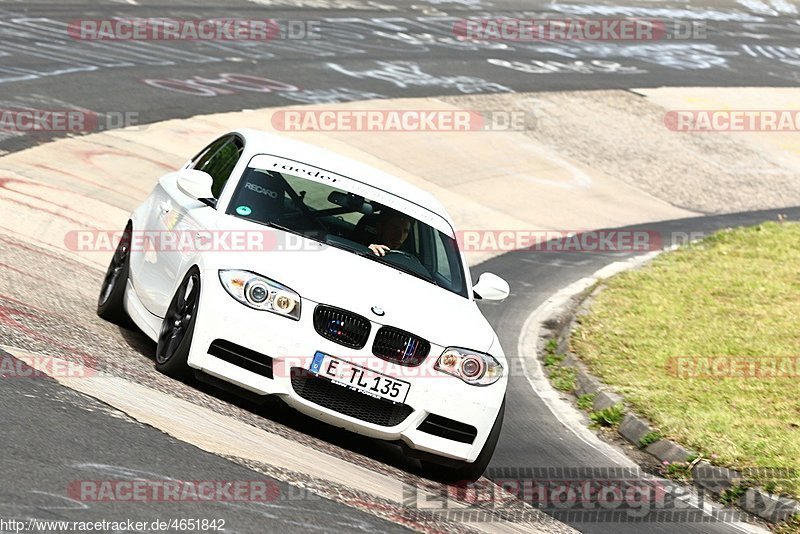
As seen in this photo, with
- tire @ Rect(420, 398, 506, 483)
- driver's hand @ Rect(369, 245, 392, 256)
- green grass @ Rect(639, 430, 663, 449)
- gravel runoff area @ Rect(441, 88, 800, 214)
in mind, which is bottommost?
gravel runoff area @ Rect(441, 88, 800, 214)

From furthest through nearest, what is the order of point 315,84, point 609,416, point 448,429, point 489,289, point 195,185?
point 315,84, point 609,416, point 489,289, point 195,185, point 448,429

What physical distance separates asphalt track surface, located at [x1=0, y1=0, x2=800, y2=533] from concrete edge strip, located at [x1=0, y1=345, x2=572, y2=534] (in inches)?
6.5

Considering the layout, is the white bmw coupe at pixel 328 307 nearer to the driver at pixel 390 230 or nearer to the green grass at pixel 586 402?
the driver at pixel 390 230

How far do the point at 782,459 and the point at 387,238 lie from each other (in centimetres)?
317

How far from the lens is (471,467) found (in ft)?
24.6

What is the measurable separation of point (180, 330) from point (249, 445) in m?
1.19

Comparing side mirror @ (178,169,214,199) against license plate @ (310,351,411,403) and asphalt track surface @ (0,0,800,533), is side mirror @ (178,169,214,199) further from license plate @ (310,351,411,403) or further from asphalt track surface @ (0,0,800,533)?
license plate @ (310,351,411,403)

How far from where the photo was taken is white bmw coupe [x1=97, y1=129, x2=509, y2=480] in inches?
278

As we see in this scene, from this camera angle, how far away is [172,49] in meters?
26.0

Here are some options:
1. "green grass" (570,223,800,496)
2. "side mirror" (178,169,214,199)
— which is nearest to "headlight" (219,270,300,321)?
"side mirror" (178,169,214,199)

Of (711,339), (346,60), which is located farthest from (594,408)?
(346,60)

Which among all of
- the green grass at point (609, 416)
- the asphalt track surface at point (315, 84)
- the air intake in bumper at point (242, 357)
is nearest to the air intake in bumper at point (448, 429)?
the asphalt track surface at point (315, 84)

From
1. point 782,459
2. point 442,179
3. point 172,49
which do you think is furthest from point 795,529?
point 172,49

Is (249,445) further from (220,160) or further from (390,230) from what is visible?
(220,160)
